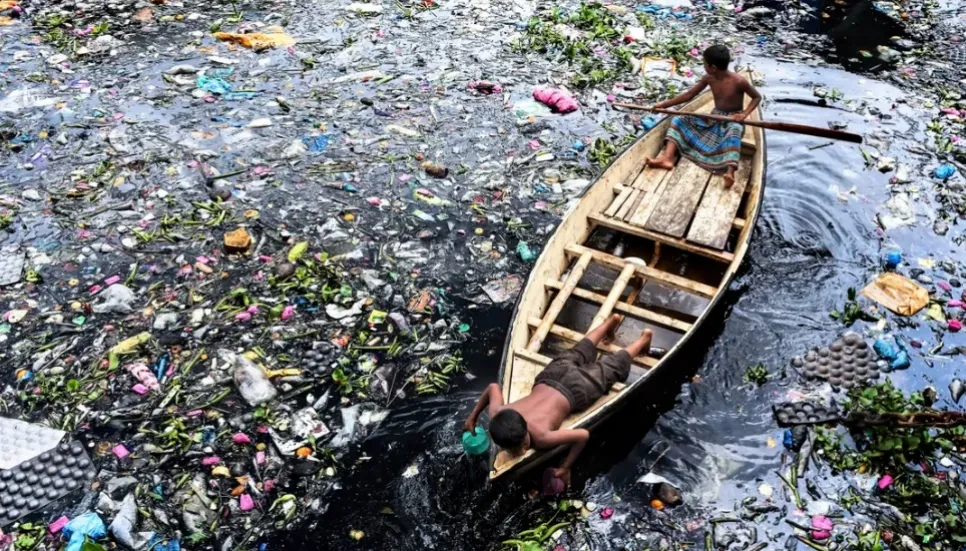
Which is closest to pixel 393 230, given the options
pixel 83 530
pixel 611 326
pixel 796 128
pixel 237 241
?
pixel 237 241

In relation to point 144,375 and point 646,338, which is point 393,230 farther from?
point 646,338

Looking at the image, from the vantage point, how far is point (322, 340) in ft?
14.8

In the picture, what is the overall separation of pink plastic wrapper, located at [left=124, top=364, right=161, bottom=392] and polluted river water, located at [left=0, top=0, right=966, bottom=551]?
4.5 inches

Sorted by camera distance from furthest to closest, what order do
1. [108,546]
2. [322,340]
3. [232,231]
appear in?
[232,231]
[322,340]
[108,546]

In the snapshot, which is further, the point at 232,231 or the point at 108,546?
the point at 232,231

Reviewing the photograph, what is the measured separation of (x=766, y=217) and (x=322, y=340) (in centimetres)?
363

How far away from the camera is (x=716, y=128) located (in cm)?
537

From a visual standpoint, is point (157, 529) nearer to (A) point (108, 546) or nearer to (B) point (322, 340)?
(A) point (108, 546)

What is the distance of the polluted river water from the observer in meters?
3.76

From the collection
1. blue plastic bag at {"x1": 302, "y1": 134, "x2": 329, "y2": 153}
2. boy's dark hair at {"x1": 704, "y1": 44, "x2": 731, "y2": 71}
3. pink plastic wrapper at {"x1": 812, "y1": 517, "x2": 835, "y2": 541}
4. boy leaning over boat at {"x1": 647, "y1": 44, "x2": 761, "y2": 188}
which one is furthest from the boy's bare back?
blue plastic bag at {"x1": 302, "y1": 134, "x2": 329, "y2": 153}

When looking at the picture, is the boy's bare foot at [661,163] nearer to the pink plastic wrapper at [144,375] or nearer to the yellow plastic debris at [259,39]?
the pink plastic wrapper at [144,375]

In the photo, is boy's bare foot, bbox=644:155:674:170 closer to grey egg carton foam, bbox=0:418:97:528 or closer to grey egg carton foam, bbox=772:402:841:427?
grey egg carton foam, bbox=772:402:841:427

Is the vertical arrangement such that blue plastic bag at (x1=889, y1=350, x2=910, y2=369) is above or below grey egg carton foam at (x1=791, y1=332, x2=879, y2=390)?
above

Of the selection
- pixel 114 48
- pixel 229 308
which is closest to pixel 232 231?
pixel 229 308
